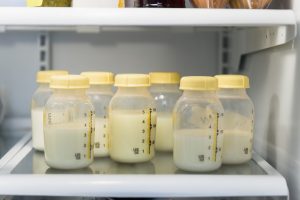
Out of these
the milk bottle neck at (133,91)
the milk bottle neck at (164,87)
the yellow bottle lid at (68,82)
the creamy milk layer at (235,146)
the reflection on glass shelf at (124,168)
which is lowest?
the reflection on glass shelf at (124,168)

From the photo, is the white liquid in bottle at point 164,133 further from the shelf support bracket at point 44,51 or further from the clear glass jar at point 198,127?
the shelf support bracket at point 44,51

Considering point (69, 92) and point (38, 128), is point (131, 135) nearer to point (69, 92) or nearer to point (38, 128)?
point (69, 92)

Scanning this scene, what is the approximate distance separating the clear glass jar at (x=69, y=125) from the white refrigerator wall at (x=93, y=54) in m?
0.53

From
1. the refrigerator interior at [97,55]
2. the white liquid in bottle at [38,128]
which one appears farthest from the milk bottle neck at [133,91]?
the refrigerator interior at [97,55]

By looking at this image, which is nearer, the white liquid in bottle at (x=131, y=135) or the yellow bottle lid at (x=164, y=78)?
the white liquid in bottle at (x=131, y=135)

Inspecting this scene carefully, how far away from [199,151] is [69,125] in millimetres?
257

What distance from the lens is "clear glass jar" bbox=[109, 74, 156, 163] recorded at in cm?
82

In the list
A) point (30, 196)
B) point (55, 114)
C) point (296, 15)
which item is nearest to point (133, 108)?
point (55, 114)

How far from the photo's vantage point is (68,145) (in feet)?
2.55

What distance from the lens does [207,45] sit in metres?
1.34

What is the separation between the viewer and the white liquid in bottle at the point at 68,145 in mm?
778

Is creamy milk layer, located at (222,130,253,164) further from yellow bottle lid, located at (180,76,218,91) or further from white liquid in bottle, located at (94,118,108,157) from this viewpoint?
white liquid in bottle, located at (94,118,108,157)

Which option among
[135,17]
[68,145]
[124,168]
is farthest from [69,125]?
[135,17]

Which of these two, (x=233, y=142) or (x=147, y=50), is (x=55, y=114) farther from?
(x=147, y=50)
